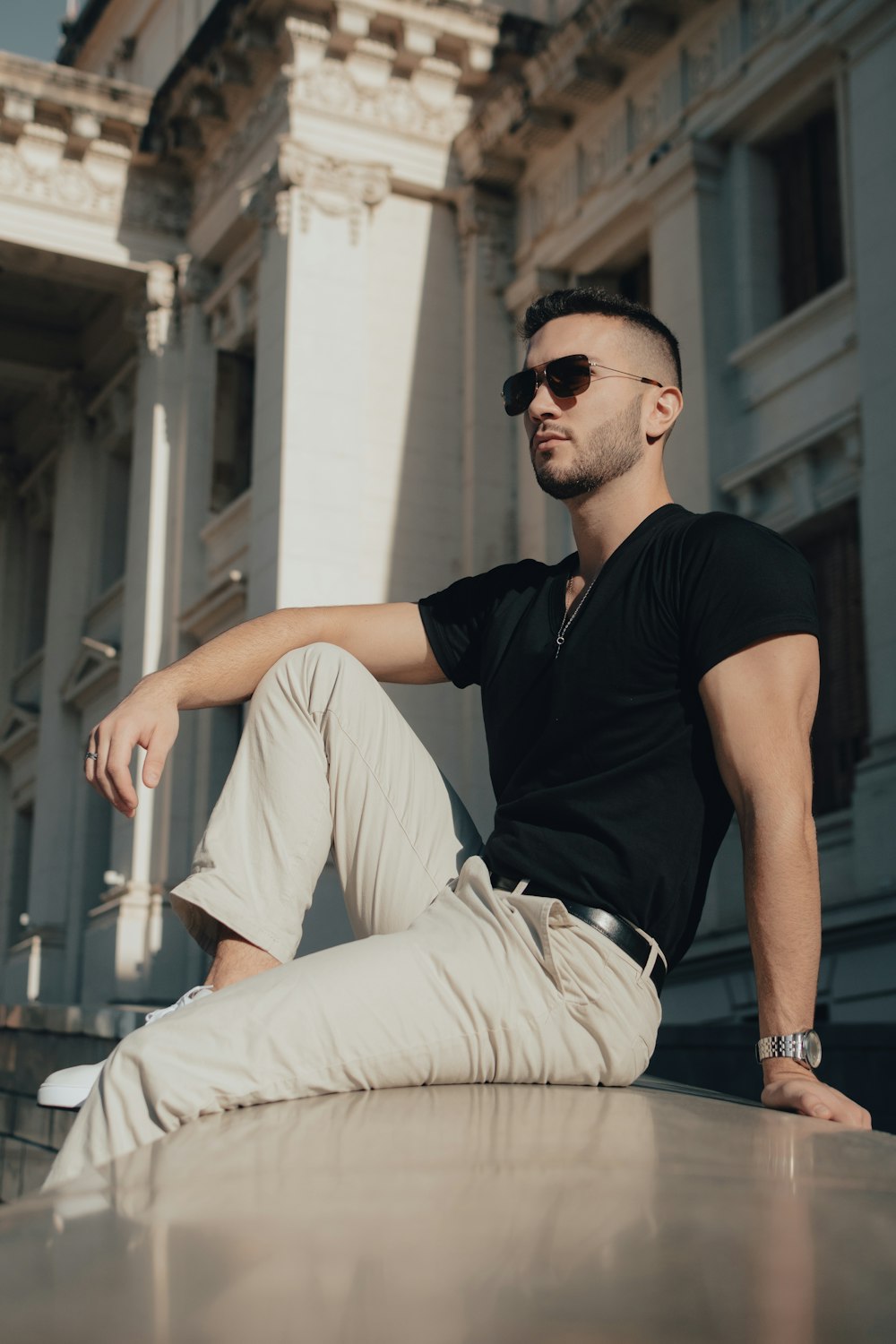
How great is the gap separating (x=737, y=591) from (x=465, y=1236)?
1.51 meters

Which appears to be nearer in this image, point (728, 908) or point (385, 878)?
point (385, 878)

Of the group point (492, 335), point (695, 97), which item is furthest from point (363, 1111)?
point (492, 335)

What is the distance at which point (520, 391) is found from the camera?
334 centimetres

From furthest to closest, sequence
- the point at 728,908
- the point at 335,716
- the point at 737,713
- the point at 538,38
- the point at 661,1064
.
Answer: the point at 538,38 → the point at 728,908 → the point at 661,1064 → the point at 335,716 → the point at 737,713

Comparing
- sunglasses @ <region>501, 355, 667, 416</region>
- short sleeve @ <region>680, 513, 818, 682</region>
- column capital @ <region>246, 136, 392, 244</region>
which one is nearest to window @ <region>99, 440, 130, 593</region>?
column capital @ <region>246, 136, 392, 244</region>

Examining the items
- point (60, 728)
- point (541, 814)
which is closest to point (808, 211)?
point (541, 814)

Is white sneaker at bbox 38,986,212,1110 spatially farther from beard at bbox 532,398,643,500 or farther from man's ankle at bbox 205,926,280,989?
beard at bbox 532,398,643,500

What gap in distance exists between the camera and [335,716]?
3.14 meters

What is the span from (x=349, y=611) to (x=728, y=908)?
31.6ft

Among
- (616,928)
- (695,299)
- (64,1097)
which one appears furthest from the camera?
(695,299)

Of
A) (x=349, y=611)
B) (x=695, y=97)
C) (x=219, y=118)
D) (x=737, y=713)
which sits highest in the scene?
(x=219, y=118)

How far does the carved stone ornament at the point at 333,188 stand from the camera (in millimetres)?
16125

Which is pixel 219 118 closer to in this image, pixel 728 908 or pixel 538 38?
pixel 538 38

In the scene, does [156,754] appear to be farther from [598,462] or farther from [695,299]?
[695,299]
